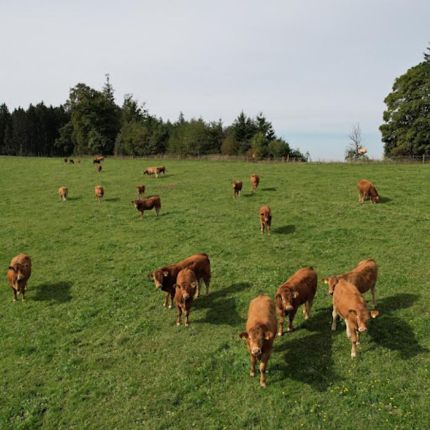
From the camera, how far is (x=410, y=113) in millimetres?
57000

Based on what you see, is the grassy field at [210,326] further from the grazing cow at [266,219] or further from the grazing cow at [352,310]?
the grazing cow at [266,219]

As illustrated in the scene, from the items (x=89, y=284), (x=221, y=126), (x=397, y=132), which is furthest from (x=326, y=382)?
(x=221, y=126)

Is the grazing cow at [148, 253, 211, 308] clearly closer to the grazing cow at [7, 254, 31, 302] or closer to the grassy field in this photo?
the grassy field

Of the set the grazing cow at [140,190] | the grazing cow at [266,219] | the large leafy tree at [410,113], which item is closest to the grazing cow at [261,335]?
the grazing cow at [266,219]

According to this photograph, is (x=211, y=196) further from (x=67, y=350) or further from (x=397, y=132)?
(x=397, y=132)

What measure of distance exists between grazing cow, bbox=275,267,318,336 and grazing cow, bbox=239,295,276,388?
603mm

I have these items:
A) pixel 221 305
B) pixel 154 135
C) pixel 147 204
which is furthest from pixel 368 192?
pixel 154 135

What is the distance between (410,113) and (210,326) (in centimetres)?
5515

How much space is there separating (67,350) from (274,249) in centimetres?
1047

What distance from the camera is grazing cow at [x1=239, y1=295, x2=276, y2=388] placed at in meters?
9.69

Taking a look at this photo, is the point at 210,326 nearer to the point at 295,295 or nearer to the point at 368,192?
the point at 295,295

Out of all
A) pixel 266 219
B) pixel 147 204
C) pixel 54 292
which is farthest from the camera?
pixel 147 204

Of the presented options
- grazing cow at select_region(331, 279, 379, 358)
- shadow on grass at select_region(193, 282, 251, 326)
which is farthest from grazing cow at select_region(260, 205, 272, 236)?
grazing cow at select_region(331, 279, 379, 358)

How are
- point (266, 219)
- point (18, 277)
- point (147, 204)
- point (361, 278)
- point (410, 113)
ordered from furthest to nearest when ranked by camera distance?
1. point (410, 113)
2. point (147, 204)
3. point (266, 219)
4. point (18, 277)
5. point (361, 278)
